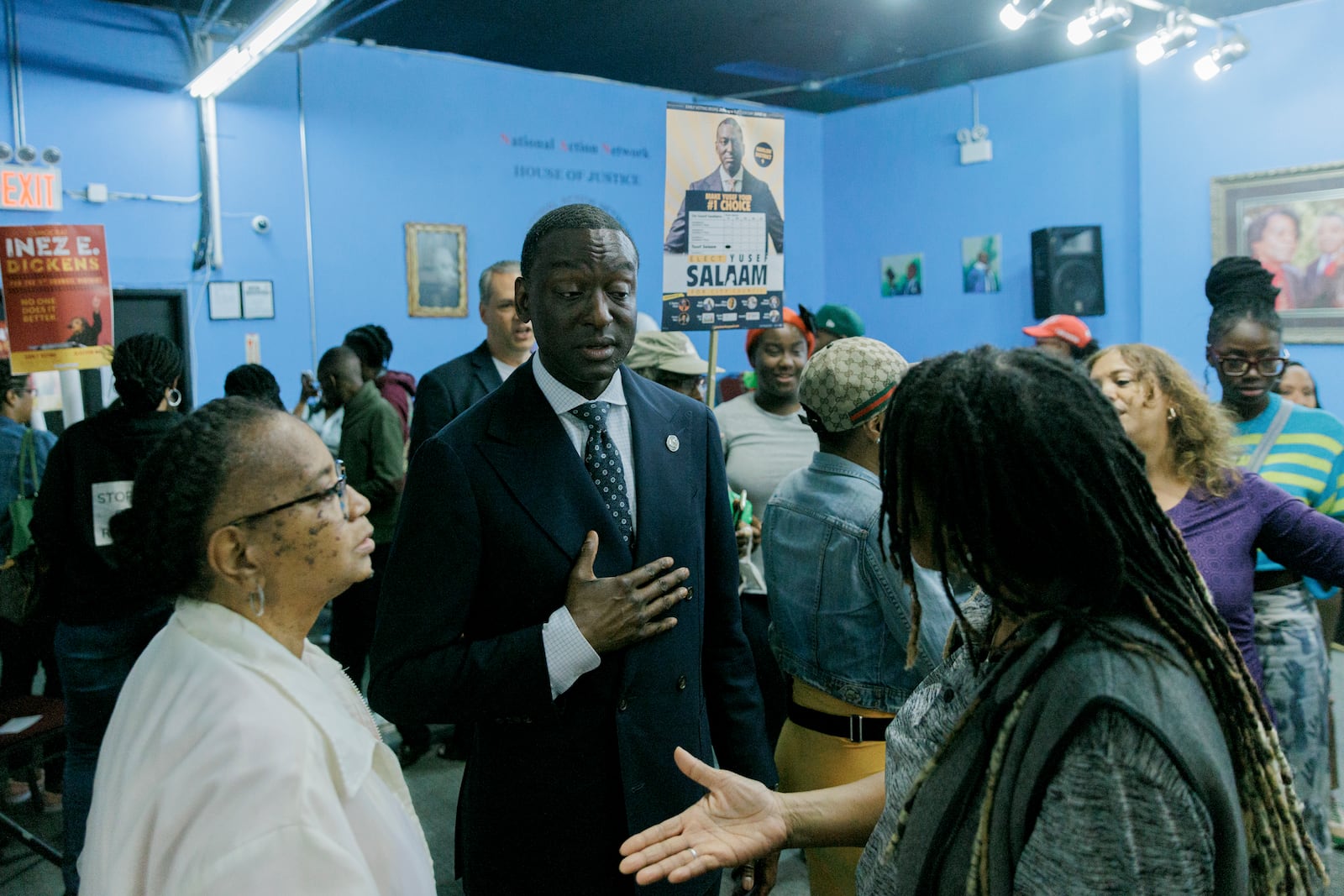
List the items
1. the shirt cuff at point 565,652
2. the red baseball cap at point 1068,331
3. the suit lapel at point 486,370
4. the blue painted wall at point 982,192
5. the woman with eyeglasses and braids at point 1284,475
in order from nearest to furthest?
the shirt cuff at point 565,652 < the woman with eyeglasses and braids at point 1284,475 < the suit lapel at point 486,370 < the red baseball cap at point 1068,331 < the blue painted wall at point 982,192

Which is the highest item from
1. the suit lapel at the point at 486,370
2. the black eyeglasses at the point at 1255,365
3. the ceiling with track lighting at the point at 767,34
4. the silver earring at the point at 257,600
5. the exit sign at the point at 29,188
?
the ceiling with track lighting at the point at 767,34

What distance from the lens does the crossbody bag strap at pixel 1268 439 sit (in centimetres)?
281

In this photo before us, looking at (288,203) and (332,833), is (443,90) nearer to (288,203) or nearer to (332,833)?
(288,203)

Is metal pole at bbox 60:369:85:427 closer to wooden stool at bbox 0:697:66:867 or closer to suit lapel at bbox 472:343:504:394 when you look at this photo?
wooden stool at bbox 0:697:66:867

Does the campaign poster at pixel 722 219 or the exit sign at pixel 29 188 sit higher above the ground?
the exit sign at pixel 29 188

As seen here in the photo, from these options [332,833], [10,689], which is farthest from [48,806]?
[332,833]

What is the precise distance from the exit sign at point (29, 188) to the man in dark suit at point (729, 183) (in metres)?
5.03

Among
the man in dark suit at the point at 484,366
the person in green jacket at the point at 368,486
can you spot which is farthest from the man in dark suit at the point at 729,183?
the person in green jacket at the point at 368,486

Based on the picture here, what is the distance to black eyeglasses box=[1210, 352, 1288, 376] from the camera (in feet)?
9.58

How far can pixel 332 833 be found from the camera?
3.70ft

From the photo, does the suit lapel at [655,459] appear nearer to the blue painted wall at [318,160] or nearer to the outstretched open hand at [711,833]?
the outstretched open hand at [711,833]

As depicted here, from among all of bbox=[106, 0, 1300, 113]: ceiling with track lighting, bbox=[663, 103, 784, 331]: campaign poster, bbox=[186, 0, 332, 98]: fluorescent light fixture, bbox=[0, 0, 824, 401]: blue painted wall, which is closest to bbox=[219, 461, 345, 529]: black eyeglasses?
bbox=[663, 103, 784, 331]: campaign poster

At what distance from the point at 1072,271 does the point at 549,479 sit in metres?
7.30

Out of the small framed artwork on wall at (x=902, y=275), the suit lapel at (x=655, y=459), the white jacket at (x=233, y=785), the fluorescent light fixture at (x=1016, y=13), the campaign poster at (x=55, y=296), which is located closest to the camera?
the white jacket at (x=233, y=785)
